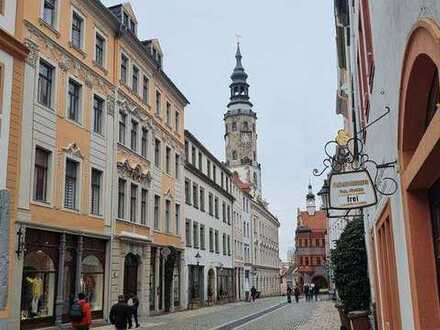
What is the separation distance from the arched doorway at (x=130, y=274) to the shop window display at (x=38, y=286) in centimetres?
727

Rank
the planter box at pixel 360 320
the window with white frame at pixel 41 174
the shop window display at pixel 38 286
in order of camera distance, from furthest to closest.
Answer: the window with white frame at pixel 41 174
the shop window display at pixel 38 286
the planter box at pixel 360 320

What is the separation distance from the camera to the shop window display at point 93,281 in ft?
79.6

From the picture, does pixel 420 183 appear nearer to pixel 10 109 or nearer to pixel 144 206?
pixel 10 109

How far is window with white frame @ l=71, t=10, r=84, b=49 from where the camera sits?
2452 centimetres

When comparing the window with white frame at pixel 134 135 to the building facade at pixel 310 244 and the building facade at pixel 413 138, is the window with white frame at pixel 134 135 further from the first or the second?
the building facade at pixel 310 244

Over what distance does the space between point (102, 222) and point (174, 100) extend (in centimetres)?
1471

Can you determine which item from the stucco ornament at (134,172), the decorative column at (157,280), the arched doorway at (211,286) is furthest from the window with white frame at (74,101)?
the arched doorway at (211,286)

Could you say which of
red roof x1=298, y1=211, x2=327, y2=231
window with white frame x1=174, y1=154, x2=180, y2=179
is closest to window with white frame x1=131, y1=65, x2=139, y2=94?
window with white frame x1=174, y1=154, x2=180, y2=179

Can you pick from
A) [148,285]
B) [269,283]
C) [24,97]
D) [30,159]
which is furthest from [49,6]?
[269,283]

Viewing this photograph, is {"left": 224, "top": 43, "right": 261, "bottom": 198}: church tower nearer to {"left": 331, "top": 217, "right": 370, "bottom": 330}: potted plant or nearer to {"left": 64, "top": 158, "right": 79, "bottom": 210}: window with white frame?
{"left": 64, "top": 158, "right": 79, "bottom": 210}: window with white frame

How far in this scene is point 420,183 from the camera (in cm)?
500

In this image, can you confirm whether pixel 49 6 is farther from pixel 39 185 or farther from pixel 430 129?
pixel 430 129

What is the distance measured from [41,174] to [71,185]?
227 centimetres

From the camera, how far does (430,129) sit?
154 inches
